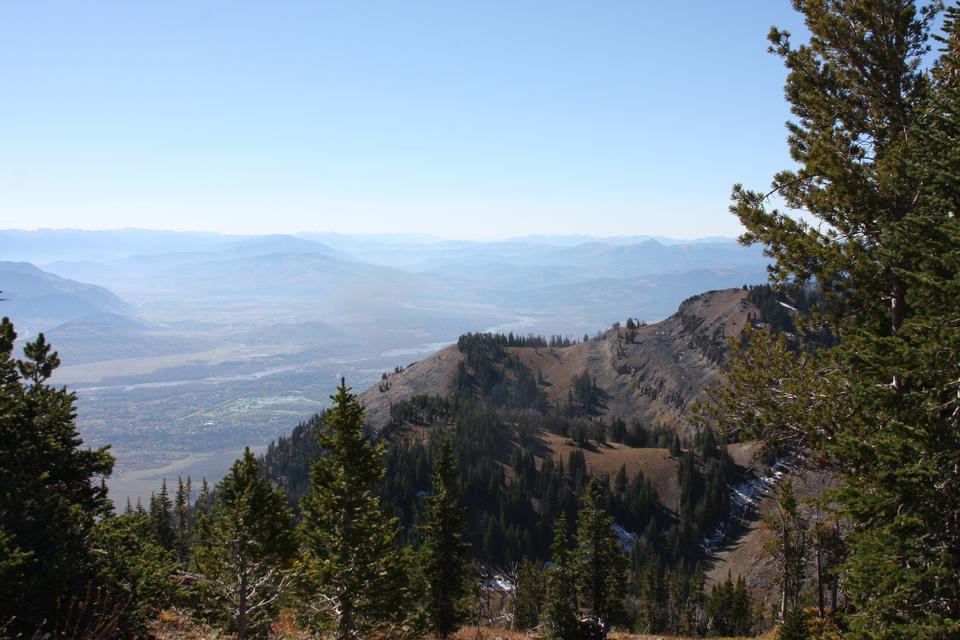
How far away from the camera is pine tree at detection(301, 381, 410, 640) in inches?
858

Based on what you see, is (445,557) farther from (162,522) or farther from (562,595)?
(162,522)

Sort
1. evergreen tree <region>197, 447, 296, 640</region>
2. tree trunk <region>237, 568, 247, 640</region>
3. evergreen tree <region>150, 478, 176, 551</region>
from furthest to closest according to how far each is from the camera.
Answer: evergreen tree <region>150, 478, 176, 551</region>, evergreen tree <region>197, 447, 296, 640</region>, tree trunk <region>237, 568, 247, 640</region>

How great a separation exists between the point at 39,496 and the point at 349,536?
36.1ft

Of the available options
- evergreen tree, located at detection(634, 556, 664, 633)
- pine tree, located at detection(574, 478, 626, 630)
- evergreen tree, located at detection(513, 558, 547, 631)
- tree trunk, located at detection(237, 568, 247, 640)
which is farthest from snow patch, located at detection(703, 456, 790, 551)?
tree trunk, located at detection(237, 568, 247, 640)

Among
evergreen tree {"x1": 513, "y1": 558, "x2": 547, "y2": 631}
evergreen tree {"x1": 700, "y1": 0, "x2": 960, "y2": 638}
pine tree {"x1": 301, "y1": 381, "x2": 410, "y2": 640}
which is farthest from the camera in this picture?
evergreen tree {"x1": 513, "y1": 558, "x2": 547, "y2": 631}

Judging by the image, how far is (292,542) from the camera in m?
29.7

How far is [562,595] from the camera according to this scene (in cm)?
4800

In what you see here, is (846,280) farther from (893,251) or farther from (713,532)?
(713,532)

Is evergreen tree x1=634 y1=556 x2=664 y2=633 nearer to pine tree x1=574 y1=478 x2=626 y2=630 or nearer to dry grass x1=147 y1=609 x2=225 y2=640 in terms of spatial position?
pine tree x1=574 y1=478 x2=626 y2=630

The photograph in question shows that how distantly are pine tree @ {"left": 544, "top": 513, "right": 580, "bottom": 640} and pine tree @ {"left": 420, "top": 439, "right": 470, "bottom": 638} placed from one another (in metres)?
6.34

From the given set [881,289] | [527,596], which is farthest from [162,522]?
[881,289]

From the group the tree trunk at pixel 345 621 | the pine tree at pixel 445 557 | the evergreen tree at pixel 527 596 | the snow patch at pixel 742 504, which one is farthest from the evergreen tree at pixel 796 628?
the snow patch at pixel 742 504

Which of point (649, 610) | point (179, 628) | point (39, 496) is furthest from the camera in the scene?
point (649, 610)

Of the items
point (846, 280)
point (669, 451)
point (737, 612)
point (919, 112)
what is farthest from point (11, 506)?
point (669, 451)
